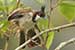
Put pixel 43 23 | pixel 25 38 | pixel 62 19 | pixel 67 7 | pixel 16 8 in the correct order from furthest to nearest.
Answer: pixel 62 19, pixel 25 38, pixel 16 8, pixel 43 23, pixel 67 7

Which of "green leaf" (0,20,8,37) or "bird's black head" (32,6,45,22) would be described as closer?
"green leaf" (0,20,8,37)

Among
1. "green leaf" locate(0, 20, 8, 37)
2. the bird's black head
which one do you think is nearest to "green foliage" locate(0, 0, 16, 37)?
"green leaf" locate(0, 20, 8, 37)

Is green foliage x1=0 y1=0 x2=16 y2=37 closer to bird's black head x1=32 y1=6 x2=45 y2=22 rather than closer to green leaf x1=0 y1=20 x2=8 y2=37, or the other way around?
green leaf x1=0 y1=20 x2=8 y2=37

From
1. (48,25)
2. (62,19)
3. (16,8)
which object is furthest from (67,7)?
(62,19)

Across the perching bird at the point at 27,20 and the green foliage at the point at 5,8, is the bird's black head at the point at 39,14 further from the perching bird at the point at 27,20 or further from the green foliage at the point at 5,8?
the green foliage at the point at 5,8

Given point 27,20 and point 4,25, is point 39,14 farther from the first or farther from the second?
point 4,25

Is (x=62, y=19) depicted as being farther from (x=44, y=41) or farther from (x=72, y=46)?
(x=44, y=41)

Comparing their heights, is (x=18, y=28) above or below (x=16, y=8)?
below

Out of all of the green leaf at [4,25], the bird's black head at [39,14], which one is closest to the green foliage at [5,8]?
the green leaf at [4,25]
